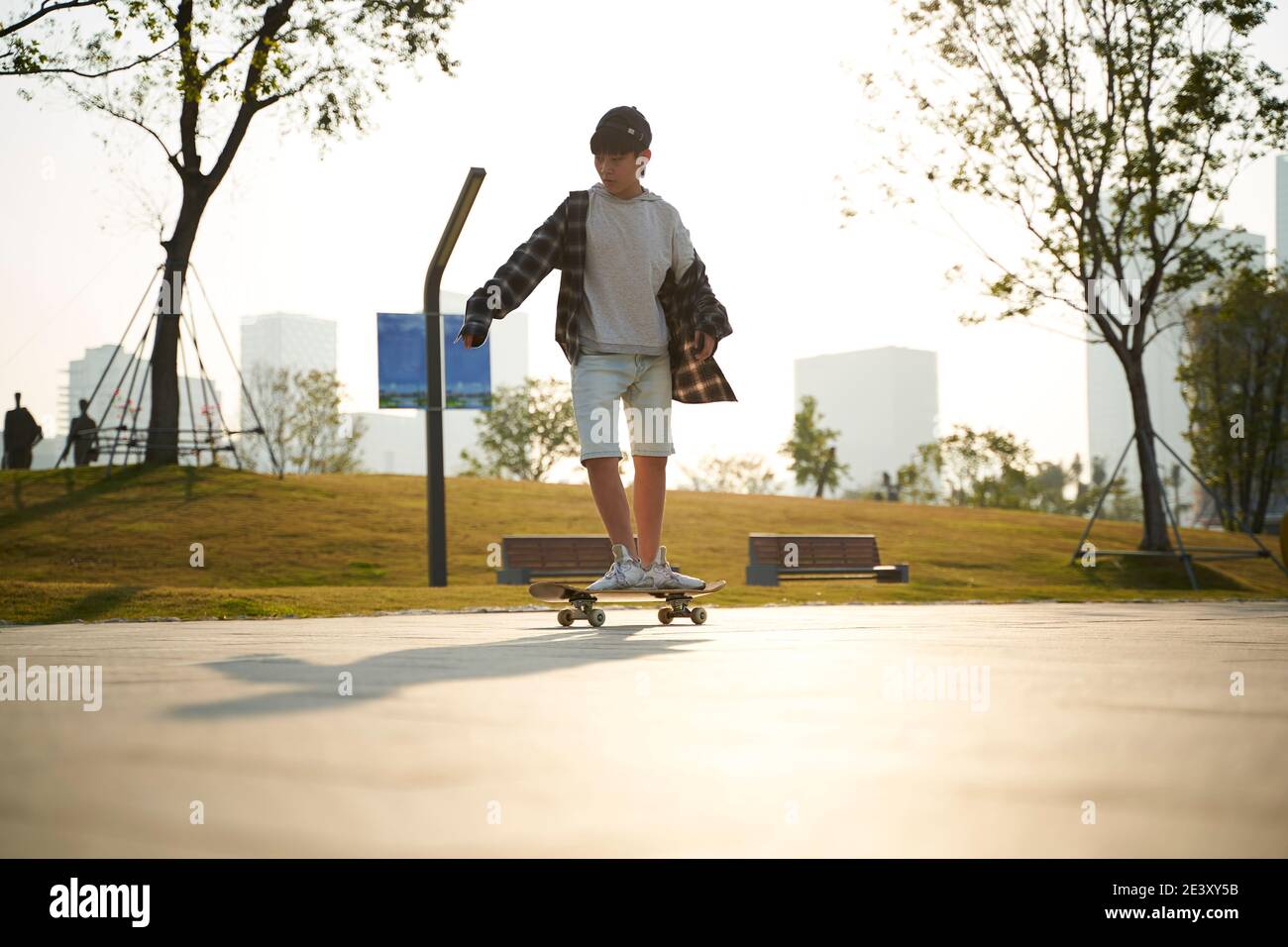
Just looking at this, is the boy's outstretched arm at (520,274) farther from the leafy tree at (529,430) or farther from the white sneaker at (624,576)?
the leafy tree at (529,430)

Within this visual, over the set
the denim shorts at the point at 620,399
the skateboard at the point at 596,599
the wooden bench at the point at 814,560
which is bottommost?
the wooden bench at the point at 814,560

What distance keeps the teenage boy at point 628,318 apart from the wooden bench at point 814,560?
12217 mm

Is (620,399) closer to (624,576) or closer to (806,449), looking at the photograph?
(624,576)

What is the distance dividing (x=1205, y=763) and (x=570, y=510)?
77.1 ft

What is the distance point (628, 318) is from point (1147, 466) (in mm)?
→ 18588

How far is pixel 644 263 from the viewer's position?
5.52m

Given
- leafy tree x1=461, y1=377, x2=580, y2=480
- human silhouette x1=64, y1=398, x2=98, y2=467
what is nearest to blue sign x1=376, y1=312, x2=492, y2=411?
human silhouette x1=64, y1=398, x2=98, y2=467

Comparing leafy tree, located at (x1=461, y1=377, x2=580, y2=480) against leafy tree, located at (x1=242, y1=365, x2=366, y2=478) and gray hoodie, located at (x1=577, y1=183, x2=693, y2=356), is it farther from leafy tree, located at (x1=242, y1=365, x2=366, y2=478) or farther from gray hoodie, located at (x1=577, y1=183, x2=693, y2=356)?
gray hoodie, located at (x1=577, y1=183, x2=693, y2=356)

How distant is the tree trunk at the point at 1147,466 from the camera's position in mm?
20750

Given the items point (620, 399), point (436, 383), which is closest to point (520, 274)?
point (620, 399)

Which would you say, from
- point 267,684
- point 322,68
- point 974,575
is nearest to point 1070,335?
point 974,575

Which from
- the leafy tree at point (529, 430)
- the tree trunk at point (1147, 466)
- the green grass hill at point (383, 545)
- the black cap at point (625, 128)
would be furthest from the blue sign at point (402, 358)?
the leafy tree at point (529, 430)

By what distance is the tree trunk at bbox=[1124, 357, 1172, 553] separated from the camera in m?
20.8
